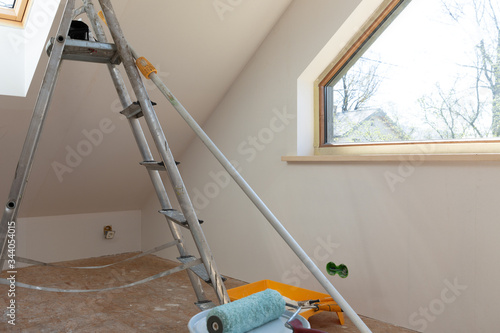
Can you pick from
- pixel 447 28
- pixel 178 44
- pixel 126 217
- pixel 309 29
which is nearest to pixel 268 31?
pixel 309 29

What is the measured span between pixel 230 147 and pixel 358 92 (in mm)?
877

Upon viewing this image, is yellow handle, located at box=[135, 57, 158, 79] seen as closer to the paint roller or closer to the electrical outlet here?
the paint roller

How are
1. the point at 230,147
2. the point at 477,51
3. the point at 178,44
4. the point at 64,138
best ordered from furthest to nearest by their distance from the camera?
the point at 230,147 < the point at 64,138 < the point at 178,44 < the point at 477,51

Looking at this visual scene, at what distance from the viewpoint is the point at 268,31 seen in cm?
269

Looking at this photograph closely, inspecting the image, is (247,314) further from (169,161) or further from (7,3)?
(7,3)

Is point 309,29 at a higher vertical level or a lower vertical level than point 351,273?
higher

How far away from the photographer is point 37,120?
1458 millimetres

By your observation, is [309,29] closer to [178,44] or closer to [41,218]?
[178,44]

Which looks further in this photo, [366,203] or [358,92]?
[358,92]

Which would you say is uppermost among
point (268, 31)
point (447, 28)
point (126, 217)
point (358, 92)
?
point (268, 31)

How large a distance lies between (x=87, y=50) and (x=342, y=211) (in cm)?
141

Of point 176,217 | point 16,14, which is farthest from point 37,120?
point 16,14

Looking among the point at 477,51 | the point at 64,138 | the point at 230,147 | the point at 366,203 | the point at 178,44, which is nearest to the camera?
the point at 477,51

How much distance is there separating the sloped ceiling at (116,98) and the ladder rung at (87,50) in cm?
65
